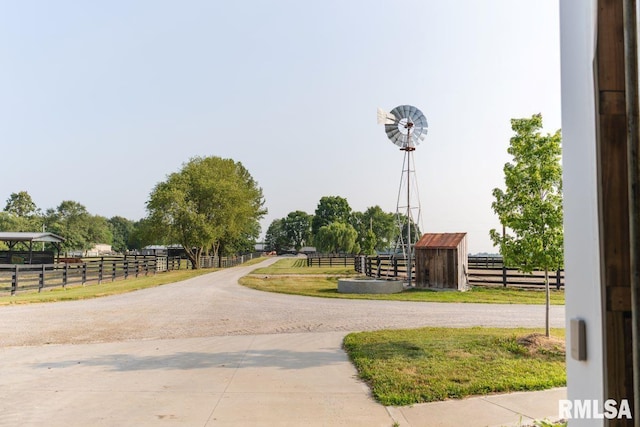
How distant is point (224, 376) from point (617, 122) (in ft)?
17.8

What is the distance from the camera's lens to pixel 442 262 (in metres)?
18.2

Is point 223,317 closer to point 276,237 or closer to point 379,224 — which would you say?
point 379,224

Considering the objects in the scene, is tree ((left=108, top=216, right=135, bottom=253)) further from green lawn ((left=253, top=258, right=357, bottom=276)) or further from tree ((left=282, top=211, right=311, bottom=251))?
green lawn ((left=253, top=258, right=357, bottom=276))

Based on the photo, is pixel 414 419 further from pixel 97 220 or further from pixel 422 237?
pixel 97 220

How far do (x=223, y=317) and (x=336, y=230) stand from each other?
192 feet

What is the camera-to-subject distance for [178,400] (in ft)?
15.9

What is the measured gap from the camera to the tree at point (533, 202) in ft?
23.8

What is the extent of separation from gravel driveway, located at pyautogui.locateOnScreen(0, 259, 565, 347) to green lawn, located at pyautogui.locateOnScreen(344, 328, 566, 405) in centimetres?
196

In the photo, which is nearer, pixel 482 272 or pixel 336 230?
pixel 482 272

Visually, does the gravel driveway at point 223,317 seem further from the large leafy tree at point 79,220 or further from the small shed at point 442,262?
the large leafy tree at point 79,220

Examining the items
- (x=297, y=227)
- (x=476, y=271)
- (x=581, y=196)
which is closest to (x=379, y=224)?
(x=297, y=227)

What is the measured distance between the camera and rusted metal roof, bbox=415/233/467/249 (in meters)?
18.3

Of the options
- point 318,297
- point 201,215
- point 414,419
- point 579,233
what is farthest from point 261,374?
point 201,215

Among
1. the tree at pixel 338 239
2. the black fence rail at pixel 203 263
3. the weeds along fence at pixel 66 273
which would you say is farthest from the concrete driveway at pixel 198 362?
the tree at pixel 338 239
